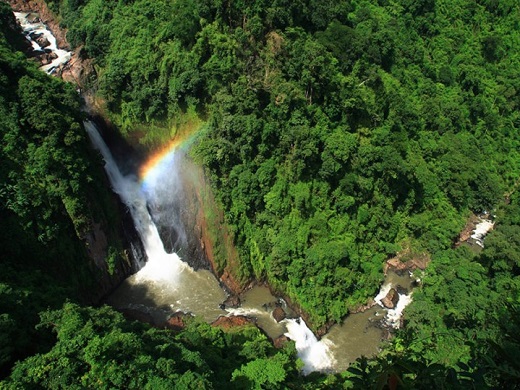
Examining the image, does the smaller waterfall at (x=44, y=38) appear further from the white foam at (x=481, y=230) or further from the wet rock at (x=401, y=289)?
the white foam at (x=481, y=230)

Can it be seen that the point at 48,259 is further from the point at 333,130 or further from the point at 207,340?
the point at 333,130

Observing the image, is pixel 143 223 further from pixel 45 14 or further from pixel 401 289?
pixel 45 14

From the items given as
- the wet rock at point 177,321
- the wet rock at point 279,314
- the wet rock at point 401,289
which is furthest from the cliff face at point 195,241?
the wet rock at point 401,289

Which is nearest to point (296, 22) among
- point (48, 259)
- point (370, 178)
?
point (370, 178)

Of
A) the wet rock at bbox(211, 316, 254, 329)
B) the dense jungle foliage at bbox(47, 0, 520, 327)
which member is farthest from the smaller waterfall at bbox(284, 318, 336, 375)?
the wet rock at bbox(211, 316, 254, 329)

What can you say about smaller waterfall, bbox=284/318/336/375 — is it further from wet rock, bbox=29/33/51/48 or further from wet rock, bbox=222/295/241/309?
wet rock, bbox=29/33/51/48

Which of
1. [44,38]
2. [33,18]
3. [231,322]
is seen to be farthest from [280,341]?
[33,18]

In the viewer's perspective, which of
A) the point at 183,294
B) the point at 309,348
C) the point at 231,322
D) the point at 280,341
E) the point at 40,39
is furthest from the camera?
the point at 40,39
